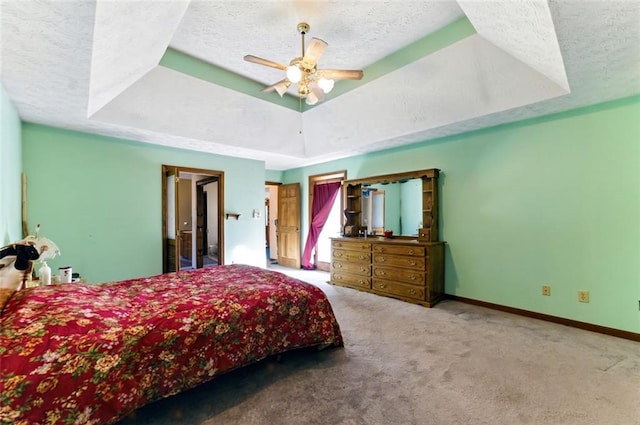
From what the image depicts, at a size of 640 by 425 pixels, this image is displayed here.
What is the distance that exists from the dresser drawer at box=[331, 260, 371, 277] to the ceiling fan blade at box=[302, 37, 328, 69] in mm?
3076

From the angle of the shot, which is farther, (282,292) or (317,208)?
(317,208)

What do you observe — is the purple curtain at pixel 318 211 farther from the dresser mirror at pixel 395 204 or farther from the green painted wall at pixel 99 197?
the green painted wall at pixel 99 197

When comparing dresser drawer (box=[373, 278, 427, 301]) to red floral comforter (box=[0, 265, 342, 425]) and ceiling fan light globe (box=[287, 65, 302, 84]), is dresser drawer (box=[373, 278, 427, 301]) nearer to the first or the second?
red floral comforter (box=[0, 265, 342, 425])

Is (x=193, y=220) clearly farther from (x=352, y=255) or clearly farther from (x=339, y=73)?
(x=339, y=73)

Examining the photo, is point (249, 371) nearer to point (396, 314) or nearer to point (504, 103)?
point (396, 314)

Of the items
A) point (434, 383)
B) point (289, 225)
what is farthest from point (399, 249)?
point (289, 225)

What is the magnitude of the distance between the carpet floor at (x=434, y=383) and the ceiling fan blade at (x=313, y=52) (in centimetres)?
259

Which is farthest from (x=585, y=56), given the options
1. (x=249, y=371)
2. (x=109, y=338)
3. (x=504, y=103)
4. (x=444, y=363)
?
(x=109, y=338)

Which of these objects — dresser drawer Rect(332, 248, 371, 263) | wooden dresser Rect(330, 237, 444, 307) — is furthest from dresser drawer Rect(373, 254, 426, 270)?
dresser drawer Rect(332, 248, 371, 263)

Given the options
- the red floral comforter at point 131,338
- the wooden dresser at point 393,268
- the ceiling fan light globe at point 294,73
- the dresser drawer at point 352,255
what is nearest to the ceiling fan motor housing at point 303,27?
the ceiling fan light globe at point 294,73

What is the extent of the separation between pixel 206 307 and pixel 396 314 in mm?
2435

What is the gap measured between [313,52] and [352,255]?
126 inches

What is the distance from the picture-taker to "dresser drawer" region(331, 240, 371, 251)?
180 inches

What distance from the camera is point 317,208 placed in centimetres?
635
